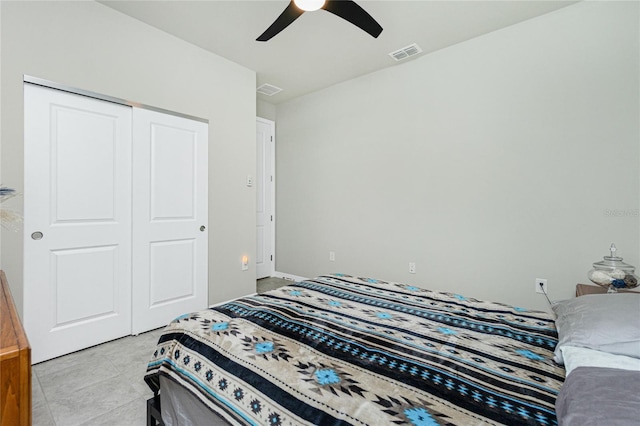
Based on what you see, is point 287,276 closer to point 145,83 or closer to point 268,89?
point 268,89

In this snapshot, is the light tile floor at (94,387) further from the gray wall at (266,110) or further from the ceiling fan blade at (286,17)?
the gray wall at (266,110)

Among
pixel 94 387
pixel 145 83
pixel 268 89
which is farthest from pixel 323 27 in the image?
pixel 94 387

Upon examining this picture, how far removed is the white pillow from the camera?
91cm

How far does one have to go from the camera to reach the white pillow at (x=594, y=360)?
907mm

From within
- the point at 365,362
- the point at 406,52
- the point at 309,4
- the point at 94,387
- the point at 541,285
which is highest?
the point at 406,52

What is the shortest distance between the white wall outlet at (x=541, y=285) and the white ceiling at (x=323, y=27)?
89.9 inches

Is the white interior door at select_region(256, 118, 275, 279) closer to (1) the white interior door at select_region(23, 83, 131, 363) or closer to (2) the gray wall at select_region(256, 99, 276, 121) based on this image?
(2) the gray wall at select_region(256, 99, 276, 121)

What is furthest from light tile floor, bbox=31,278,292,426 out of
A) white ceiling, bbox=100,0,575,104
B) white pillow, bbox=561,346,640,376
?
white ceiling, bbox=100,0,575,104

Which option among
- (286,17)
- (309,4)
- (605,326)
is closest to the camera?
(605,326)

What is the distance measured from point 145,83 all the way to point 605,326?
3.45m

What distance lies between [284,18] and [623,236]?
2977 mm

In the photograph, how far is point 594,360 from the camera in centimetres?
94

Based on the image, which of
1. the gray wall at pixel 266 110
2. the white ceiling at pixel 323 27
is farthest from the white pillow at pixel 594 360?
the gray wall at pixel 266 110

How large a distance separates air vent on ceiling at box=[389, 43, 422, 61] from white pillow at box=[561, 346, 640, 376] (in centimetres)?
292
